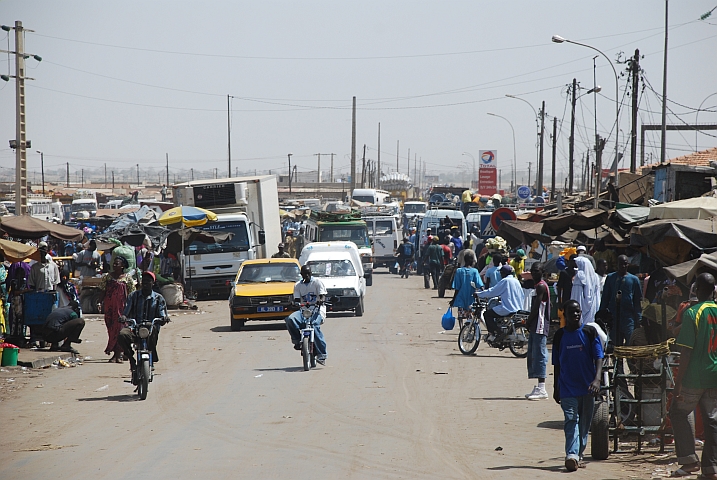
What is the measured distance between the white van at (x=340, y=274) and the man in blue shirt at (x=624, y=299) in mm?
10729

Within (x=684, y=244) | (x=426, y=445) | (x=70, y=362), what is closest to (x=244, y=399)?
(x=426, y=445)

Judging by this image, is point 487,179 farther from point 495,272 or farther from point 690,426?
point 690,426

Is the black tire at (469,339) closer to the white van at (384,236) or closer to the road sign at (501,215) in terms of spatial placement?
the road sign at (501,215)

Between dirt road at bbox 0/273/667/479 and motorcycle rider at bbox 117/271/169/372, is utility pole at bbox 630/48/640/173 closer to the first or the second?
A: dirt road at bbox 0/273/667/479

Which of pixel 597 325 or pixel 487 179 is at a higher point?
pixel 487 179

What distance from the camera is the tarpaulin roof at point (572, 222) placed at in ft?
66.7

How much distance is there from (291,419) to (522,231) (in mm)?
13118

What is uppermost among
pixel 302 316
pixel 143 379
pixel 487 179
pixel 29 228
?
pixel 487 179

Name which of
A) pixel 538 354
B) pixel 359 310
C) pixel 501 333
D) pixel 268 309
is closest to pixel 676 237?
pixel 538 354

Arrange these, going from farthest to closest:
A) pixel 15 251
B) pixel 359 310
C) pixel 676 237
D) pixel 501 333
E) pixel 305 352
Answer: pixel 359 310
pixel 15 251
pixel 501 333
pixel 305 352
pixel 676 237

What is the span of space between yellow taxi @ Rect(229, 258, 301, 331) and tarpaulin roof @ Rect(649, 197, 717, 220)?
8.94m

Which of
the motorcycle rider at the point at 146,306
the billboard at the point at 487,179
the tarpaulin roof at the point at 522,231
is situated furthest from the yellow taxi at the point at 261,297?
the billboard at the point at 487,179

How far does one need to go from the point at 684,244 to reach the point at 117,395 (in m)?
8.37

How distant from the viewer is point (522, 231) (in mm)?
22406
